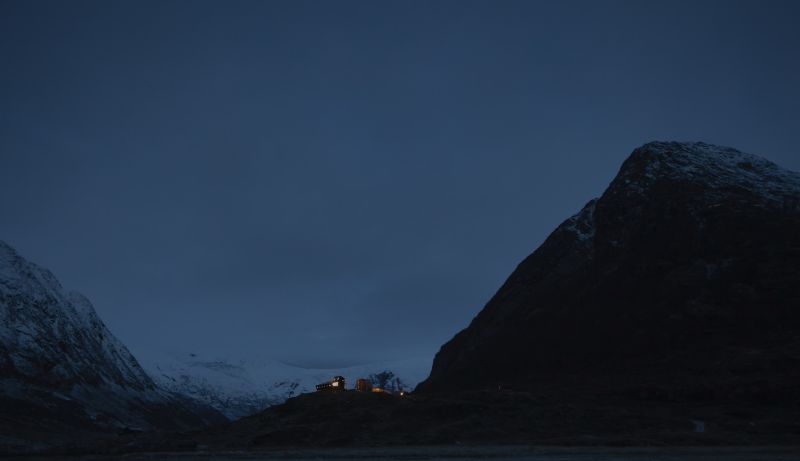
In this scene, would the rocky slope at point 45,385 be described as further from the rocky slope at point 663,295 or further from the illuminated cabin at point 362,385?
the rocky slope at point 663,295

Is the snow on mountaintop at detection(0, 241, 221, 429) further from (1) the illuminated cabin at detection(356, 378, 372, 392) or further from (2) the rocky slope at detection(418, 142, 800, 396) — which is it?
(2) the rocky slope at detection(418, 142, 800, 396)

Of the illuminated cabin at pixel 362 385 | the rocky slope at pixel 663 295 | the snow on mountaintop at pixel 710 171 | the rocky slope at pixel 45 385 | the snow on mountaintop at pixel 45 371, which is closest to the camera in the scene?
the rocky slope at pixel 663 295

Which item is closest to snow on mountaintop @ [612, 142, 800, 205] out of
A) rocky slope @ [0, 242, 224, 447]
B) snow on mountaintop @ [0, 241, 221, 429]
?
rocky slope @ [0, 242, 224, 447]

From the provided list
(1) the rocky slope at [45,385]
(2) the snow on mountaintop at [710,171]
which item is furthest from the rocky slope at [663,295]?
(1) the rocky slope at [45,385]

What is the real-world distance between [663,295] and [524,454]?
209 feet

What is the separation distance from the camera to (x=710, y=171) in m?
123

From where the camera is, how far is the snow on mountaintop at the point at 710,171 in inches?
4547

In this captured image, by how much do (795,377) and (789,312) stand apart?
62.7 ft

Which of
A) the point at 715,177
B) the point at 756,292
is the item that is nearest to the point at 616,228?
the point at 715,177

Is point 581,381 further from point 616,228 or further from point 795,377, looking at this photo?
point 616,228

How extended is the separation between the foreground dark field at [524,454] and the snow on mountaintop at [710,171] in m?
84.3

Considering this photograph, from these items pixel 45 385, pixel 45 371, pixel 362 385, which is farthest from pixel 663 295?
pixel 45 371

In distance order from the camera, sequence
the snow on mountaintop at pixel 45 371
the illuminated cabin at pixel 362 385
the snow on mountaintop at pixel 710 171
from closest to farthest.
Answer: the illuminated cabin at pixel 362 385
the snow on mountaintop at pixel 710 171
the snow on mountaintop at pixel 45 371

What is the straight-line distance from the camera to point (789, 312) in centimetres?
8200
